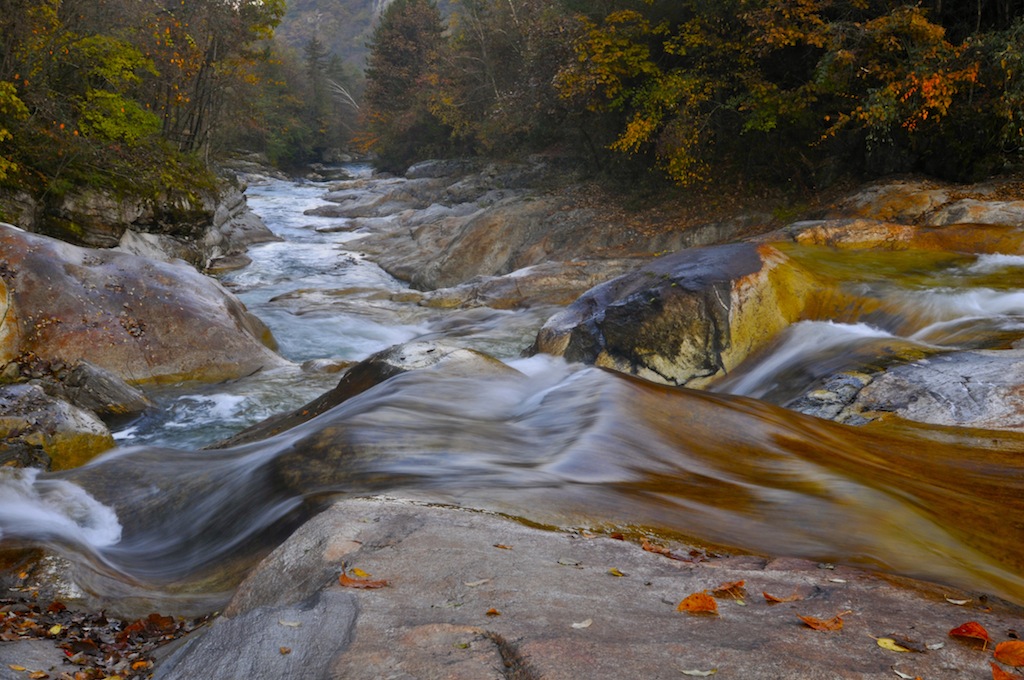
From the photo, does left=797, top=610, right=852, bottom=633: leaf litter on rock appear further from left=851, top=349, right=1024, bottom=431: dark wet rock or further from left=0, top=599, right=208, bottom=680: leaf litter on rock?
left=851, top=349, right=1024, bottom=431: dark wet rock

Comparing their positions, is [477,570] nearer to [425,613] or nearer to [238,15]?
[425,613]

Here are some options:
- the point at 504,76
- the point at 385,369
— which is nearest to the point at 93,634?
the point at 385,369

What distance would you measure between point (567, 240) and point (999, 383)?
14.5 metres

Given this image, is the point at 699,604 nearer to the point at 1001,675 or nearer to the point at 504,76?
the point at 1001,675

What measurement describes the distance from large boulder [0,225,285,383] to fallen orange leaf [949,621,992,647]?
33.9ft

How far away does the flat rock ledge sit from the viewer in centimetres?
229

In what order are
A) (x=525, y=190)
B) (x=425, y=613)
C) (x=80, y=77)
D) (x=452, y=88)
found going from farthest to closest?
1. (x=452, y=88)
2. (x=525, y=190)
3. (x=80, y=77)
4. (x=425, y=613)

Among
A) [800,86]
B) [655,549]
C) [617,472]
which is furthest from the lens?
[800,86]

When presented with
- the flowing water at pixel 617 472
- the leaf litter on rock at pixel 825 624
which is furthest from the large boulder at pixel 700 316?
the leaf litter on rock at pixel 825 624

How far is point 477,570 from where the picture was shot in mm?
3135

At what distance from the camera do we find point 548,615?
105 inches

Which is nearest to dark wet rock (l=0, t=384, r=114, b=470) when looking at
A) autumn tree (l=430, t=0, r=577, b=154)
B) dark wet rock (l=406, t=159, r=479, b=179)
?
autumn tree (l=430, t=0, r=577, b=154)

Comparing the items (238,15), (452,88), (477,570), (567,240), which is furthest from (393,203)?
(477,570)

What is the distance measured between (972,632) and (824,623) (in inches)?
18.1
